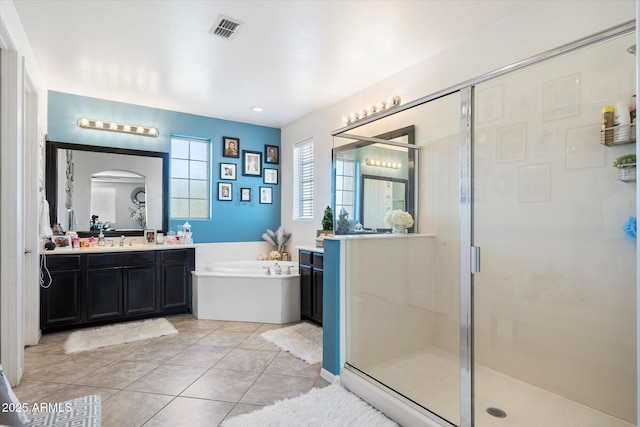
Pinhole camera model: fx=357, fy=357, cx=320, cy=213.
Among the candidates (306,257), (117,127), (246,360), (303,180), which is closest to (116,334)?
(246,360)

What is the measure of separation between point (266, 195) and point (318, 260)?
6.70 feet

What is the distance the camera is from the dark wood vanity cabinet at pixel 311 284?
12.8 ft

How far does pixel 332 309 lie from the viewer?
268 centimetres

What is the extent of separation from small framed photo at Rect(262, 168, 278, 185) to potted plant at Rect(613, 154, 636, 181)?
14.5ft

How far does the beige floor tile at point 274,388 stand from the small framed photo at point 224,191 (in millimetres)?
3087

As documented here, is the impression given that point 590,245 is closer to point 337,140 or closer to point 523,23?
point 523,23

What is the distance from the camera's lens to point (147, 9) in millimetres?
2529

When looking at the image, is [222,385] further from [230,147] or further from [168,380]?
[230,147]

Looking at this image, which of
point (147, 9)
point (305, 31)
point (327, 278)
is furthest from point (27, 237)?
point (305, 31)

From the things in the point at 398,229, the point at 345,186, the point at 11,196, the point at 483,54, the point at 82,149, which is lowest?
the point at 398,229

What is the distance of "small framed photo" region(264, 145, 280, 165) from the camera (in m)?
5.59

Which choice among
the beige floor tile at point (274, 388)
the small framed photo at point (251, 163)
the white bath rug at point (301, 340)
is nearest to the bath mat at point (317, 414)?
the beige floor tile at point (274, 388)

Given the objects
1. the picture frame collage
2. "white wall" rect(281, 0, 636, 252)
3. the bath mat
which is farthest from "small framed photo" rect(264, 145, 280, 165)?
the bath mat

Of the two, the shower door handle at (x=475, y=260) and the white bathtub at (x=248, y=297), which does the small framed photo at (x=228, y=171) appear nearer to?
the white bathtub at (x=248, y=297)
